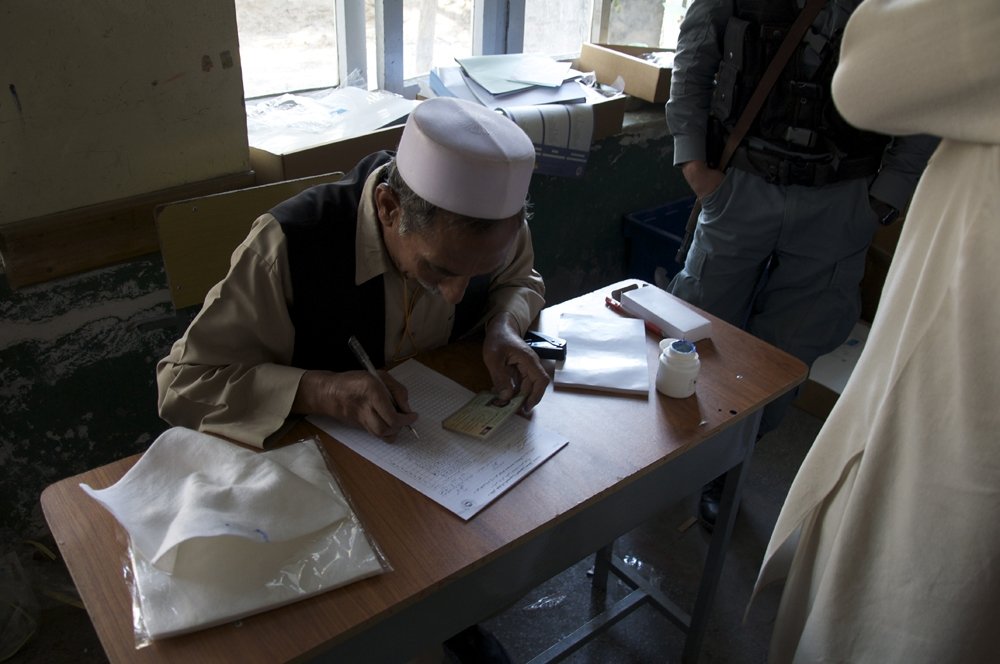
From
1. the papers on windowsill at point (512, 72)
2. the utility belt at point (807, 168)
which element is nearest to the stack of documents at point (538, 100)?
the papers on windowsill at point (512, 72)

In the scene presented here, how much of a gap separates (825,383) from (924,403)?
218cm

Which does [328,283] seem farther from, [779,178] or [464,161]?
[779,178]

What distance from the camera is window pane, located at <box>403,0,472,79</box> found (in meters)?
2.92

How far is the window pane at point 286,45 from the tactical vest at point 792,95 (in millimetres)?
1426

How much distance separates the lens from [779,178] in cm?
215

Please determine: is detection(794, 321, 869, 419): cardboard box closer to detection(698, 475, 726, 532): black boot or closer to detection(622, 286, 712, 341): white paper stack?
detection(698, 475, 726, 532): black boot

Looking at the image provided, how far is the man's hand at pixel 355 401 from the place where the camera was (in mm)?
1266

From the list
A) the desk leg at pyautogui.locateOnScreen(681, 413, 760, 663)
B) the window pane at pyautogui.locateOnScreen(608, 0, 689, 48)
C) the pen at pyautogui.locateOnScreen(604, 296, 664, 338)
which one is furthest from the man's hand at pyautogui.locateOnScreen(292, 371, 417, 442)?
the window pane at pyautogui.locateOnScreen(608, 0, 689, 48)

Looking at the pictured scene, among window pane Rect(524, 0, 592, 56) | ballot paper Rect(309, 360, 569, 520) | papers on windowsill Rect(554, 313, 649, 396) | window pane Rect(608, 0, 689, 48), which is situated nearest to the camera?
ballot paper Rect(309, 360, 569, 520)

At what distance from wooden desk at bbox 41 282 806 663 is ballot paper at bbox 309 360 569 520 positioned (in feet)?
0.06

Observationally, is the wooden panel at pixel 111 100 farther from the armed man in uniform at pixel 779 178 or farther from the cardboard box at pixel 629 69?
the cardboard box at pixel 629 69

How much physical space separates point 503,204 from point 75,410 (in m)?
1.44

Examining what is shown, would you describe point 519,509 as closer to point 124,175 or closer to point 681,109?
point 124,175

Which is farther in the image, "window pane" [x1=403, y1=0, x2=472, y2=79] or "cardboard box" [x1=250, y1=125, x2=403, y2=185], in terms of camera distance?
"window pane" [x1=403, y1=0, x2=472, y2=79]
